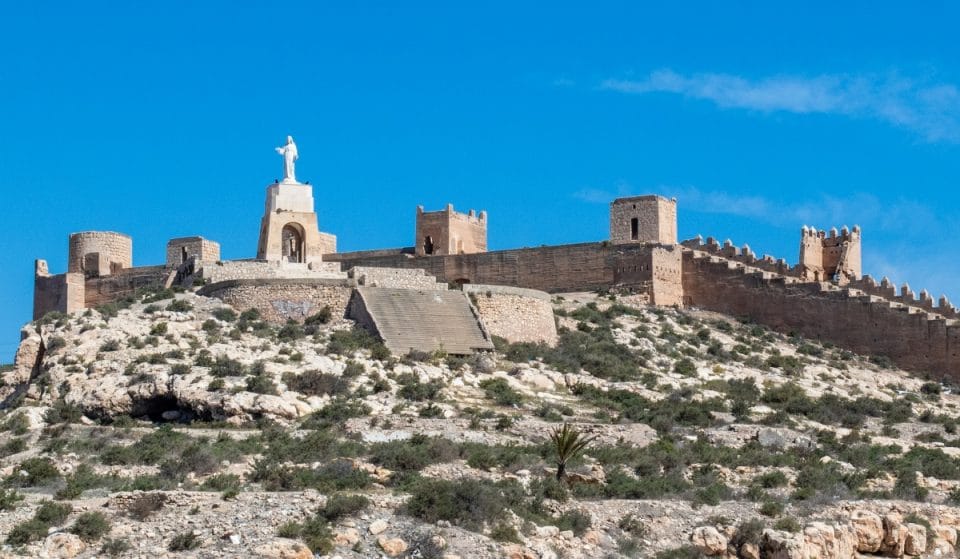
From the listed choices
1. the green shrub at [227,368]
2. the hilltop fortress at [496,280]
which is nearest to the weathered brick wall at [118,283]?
the hilltop fortress at [496,280]

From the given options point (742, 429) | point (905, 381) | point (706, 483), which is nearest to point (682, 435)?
point (742, 429)

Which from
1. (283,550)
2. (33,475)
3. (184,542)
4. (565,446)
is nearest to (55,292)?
(33,475)

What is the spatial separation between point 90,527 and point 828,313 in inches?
1127

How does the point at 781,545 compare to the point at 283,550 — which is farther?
the point at 781,545

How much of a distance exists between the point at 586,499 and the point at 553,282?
913 inches

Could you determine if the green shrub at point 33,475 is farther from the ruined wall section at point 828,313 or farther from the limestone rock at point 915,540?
the ruined wall section at point 828,313

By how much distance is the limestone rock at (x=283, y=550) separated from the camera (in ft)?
77.0

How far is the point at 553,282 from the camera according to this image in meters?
51.3

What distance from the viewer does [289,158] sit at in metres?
45.9

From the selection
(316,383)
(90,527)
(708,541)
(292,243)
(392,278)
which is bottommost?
(708,541)

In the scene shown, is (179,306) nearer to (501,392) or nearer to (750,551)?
(501,392)

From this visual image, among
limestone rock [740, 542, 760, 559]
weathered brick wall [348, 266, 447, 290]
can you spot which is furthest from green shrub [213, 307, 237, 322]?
limestone rock [740, 542, 760, 559]

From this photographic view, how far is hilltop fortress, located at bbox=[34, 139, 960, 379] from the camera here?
41.0 metres

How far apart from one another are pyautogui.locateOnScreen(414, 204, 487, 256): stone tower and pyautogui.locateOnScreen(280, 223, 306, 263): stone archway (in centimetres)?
446
